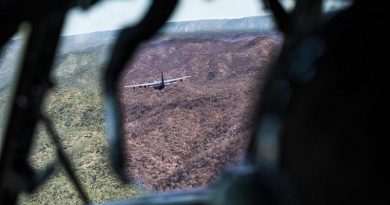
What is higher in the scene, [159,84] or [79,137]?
[79,137]

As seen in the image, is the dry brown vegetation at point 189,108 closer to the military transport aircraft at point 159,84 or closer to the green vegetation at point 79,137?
the military transport aircraft at point 159,84

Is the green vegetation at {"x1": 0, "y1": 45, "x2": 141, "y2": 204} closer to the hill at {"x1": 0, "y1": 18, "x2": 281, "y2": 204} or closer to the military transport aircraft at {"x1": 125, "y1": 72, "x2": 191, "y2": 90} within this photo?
the hill at {"x1": 0, "y1": 18, "x2": 281, "y2": 204}

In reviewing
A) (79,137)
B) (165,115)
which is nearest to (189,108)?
(165,115)

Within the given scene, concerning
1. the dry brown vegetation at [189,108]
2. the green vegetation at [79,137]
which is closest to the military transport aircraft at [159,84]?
the dry brown vegetation at [189,108]

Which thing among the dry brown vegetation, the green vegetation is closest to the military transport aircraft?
the dry brown vegetation

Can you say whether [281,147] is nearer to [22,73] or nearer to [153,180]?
[22,73]

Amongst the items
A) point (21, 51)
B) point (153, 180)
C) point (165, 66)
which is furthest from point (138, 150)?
point (21, 51)

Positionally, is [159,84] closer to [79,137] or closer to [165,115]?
[165,115]

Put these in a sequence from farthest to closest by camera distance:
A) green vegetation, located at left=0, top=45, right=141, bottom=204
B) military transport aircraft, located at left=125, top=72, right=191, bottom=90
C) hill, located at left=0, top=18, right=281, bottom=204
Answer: military transport aircraft, located at left=125, top=72, right=191, bottom=90, hill, located at left=0, top=18, right=281, bottom=204, green vegetation, located at left=0, top=45, right=141, bottom=204

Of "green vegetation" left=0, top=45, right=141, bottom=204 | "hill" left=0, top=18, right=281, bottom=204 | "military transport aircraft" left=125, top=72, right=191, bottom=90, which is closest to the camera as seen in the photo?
"green vegetation" left=0, top=45, right=141, bottom=204
